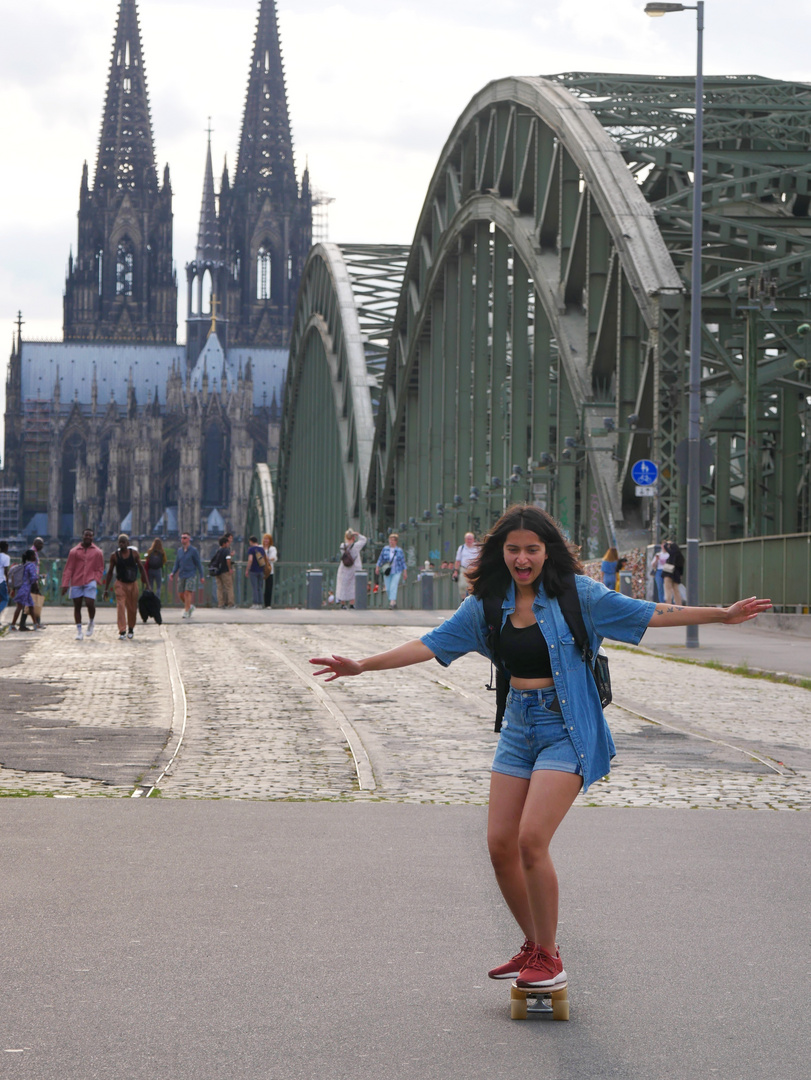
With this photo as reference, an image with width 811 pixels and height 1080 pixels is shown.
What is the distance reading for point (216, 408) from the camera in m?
137

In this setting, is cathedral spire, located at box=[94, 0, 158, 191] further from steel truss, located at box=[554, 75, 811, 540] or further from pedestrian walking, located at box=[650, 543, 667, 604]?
pedestrian walking, located at box=[650, 543, 667, 604]

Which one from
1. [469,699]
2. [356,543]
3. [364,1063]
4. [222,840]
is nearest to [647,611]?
[364,1063]

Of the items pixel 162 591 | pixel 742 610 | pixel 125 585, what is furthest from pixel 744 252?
pixel 742 610

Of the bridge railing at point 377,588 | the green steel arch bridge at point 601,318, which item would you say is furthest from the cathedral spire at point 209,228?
the green steel arch bridge at point 601,318

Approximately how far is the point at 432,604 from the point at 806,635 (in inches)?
557

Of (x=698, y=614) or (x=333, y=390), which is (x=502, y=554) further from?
(x=333, y=390)

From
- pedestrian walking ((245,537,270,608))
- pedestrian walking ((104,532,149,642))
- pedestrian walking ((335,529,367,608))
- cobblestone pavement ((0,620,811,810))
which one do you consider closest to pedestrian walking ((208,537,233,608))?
pedestrian walking ((245,537,270,608))

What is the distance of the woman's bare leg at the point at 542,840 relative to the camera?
15.2 ft

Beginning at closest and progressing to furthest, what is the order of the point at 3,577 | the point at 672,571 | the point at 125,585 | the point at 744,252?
1. the point at 125,585
2. the point at 672,571
3. the point at 3,577
4. the point at 744,252

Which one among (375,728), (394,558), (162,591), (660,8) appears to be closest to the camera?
(375,728)

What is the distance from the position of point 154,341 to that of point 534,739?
146058mm

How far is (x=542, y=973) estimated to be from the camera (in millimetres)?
4641

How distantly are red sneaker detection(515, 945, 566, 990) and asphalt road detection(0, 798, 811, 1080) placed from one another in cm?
10

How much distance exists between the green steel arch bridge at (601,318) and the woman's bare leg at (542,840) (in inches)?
654
